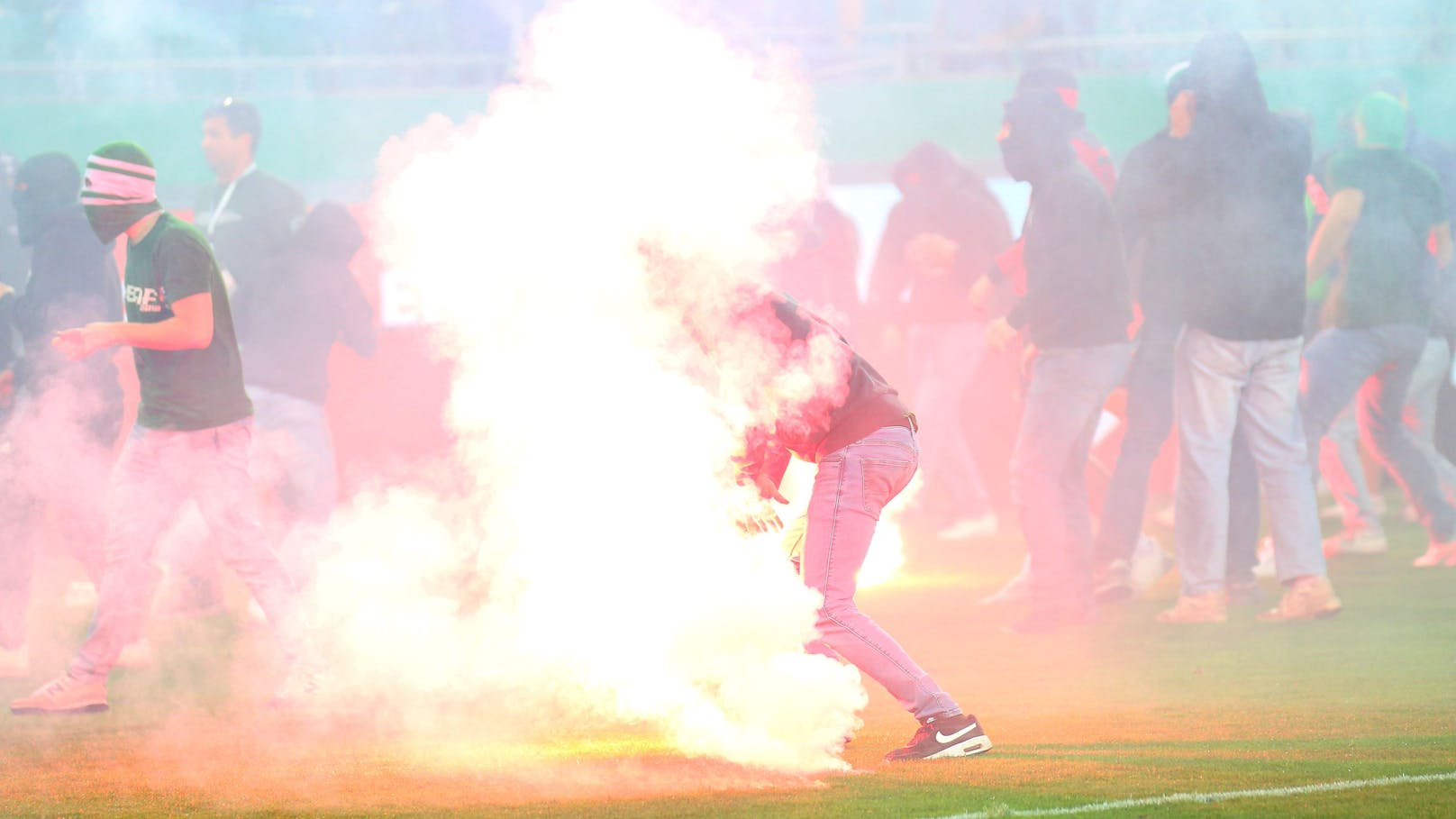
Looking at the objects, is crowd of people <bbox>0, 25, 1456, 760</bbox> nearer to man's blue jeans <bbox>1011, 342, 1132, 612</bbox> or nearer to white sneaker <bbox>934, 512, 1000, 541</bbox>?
man's blue jeans <bbox>1011, 342, 1132, 612</bbox>

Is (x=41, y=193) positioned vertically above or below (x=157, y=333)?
above

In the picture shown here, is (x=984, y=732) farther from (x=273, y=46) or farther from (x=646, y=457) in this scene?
(x=273, y=46)

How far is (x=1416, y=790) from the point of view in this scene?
3971 mm

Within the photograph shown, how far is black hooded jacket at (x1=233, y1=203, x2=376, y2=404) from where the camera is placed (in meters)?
8.44

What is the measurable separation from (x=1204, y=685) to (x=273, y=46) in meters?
13.9

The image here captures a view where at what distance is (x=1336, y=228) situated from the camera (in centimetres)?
844

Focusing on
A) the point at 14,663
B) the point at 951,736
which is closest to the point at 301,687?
the point at 14,663

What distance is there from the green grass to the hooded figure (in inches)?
51.9

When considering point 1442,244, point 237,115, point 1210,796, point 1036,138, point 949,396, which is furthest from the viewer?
point 949,396

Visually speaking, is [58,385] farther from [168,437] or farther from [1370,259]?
→ [1370,259]

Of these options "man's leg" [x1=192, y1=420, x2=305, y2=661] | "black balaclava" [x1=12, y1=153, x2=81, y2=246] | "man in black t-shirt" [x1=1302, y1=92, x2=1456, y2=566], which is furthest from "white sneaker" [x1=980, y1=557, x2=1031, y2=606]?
"black balaclava" [x1=12, y1=153, x2=81, y2=246]

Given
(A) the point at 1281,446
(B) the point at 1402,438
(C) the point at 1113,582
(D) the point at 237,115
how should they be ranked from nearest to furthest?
(A) the point at 1281,446
(C) the point at 1113,582
(D) the point at 237,115
(B) the point at 1402,438

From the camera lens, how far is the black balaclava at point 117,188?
6.21 m

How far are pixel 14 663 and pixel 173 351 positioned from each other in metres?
1.84
